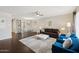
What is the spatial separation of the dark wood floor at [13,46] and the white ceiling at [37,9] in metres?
0.53

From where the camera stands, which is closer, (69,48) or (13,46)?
(69,48)

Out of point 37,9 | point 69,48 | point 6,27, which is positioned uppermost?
point 37,9

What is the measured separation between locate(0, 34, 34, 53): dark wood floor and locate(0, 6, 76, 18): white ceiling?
53cm

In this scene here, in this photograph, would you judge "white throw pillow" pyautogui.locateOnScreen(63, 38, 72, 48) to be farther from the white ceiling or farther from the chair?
the white ceiling

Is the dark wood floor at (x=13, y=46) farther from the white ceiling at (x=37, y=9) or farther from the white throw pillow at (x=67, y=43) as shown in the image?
the white throw pillow at (x=67, y=43)

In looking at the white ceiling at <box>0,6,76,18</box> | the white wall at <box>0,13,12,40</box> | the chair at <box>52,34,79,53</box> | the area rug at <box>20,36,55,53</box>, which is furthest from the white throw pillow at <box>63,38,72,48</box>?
the white wall at <box>0,13,12,40</box>

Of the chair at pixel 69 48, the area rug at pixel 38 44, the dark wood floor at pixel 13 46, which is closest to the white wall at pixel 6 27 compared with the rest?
the dark wood floor at pixel 13 46

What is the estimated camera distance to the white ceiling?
234cm

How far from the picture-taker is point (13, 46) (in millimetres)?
2402

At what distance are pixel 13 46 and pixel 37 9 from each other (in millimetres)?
959

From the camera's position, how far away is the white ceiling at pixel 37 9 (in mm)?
2336

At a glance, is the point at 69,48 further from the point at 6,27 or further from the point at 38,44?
the point at 6,27

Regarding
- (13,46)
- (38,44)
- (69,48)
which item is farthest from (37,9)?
(69,48)
